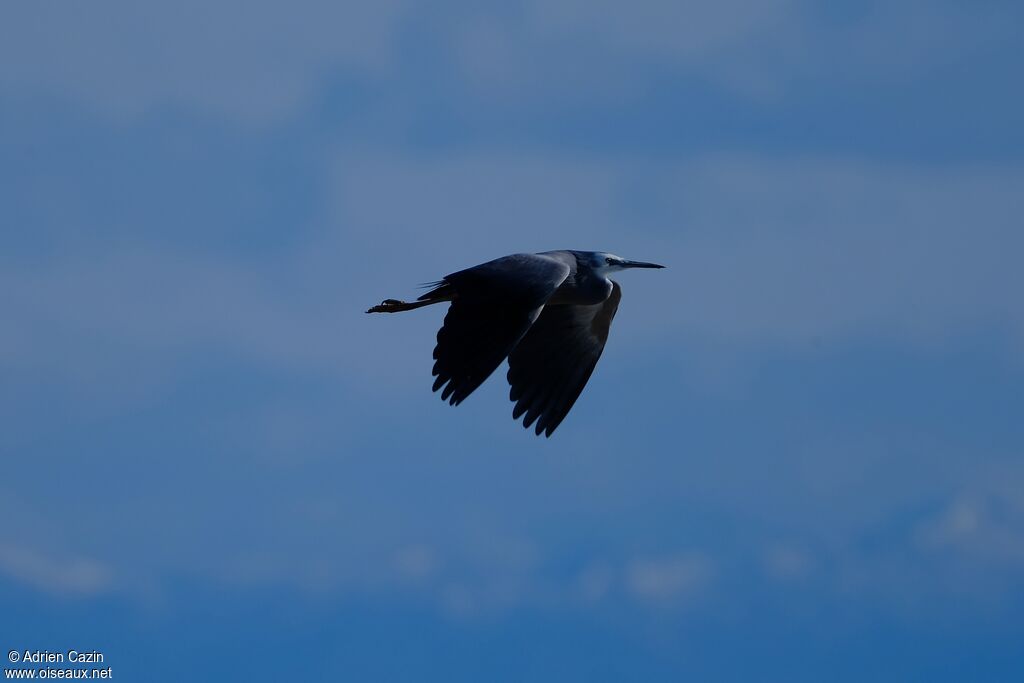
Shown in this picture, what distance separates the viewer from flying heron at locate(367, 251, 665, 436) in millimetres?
13509

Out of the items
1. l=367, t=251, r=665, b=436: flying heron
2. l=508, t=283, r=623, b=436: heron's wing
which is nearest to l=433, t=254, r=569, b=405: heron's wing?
l=367, t=251, r=665, b=436: flying heron

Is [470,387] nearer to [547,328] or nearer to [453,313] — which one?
[453,313]

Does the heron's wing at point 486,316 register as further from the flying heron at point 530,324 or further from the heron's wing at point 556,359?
the heron's wing at point 556,359

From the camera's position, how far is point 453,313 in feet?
45.5

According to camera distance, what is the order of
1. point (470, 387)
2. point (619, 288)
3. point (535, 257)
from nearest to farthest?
point (470, 387)
point (535, 257)
point (619, 288)

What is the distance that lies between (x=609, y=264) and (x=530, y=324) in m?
2.88

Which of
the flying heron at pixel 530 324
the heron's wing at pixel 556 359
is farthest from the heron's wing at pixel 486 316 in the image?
the heron's wing at pixel 556 359

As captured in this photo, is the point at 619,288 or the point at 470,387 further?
the point at 619,288

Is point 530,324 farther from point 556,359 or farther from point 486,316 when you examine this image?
point 556,359

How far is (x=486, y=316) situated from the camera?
1380 centimetres

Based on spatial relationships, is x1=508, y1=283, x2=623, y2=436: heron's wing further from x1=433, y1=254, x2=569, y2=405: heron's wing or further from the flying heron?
x1=433, y1=254, x2=569, y2=405: heron's wing

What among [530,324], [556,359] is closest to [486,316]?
[530,324]

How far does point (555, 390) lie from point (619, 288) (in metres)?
1.45

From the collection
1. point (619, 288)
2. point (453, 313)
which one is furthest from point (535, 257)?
point (619, 288)
